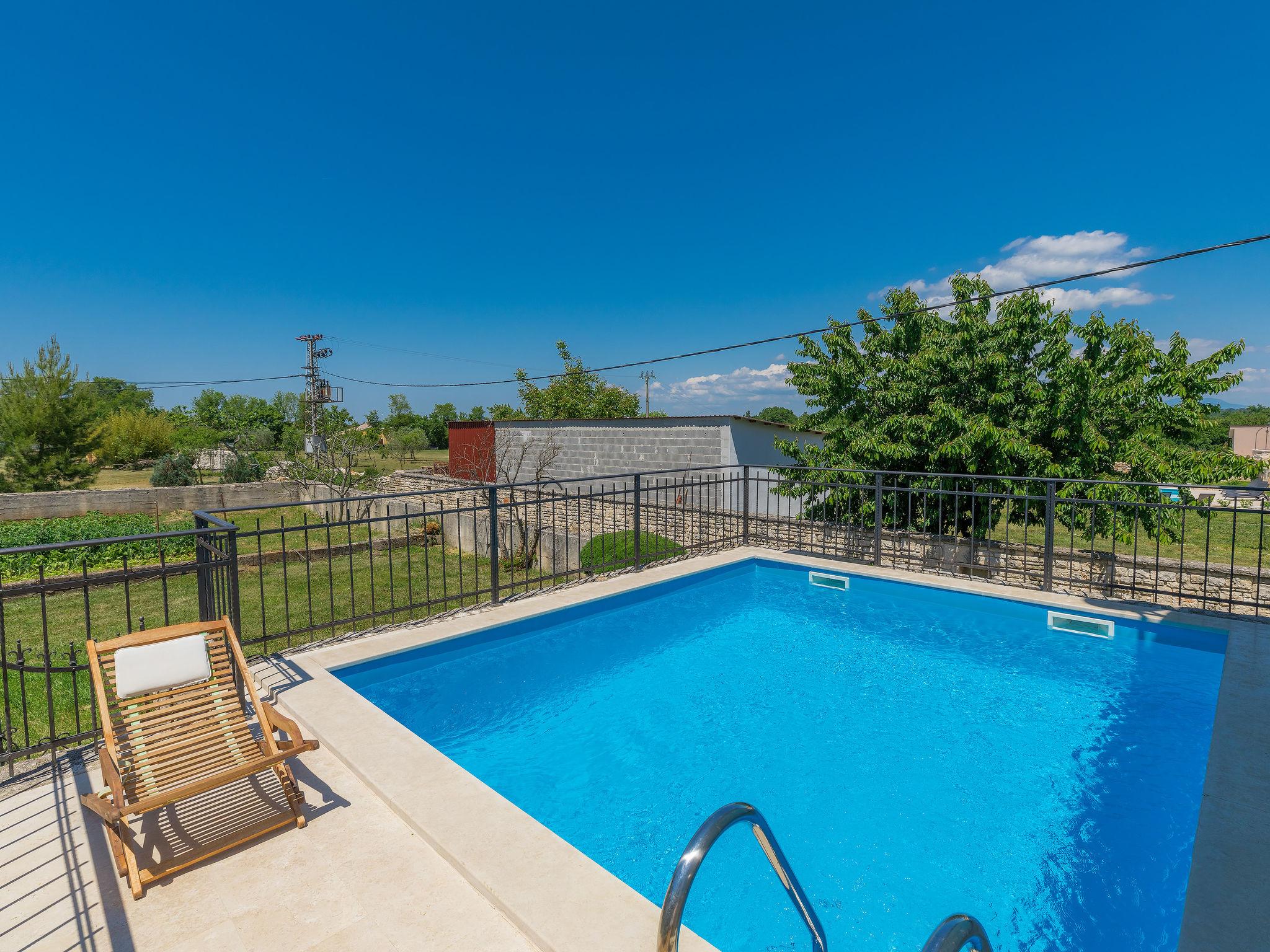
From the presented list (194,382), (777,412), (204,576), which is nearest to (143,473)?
(194,382)

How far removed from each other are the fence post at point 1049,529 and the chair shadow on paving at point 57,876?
293 inches

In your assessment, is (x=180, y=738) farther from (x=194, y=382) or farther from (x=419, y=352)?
(x=194, y=382)

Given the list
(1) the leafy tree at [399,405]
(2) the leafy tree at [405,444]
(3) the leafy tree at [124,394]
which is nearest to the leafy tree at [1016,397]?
(2) the leafy tree at [405,444]

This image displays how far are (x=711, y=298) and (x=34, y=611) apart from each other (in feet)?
90.0

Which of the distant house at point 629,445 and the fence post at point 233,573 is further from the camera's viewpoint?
the distant house at point 629,445

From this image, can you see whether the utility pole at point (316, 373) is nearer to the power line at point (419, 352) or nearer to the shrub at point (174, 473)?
the power line at point (419, 352)

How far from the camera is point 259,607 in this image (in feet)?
31.1

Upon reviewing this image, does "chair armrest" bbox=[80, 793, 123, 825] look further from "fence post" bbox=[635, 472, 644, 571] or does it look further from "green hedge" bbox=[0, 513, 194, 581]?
"green hedge" bbox=[0, 513, 194, 581]

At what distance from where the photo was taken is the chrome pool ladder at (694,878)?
1.30 meters

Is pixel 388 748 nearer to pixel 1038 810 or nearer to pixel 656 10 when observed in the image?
pixel 1038 810

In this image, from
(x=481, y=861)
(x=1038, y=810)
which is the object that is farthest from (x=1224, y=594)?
(x=481, y=861)

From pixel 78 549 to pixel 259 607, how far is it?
16.8 ft

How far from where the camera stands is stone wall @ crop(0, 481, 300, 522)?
17516mm

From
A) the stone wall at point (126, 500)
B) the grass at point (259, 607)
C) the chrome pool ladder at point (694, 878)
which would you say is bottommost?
the grass at point (259, 607)
